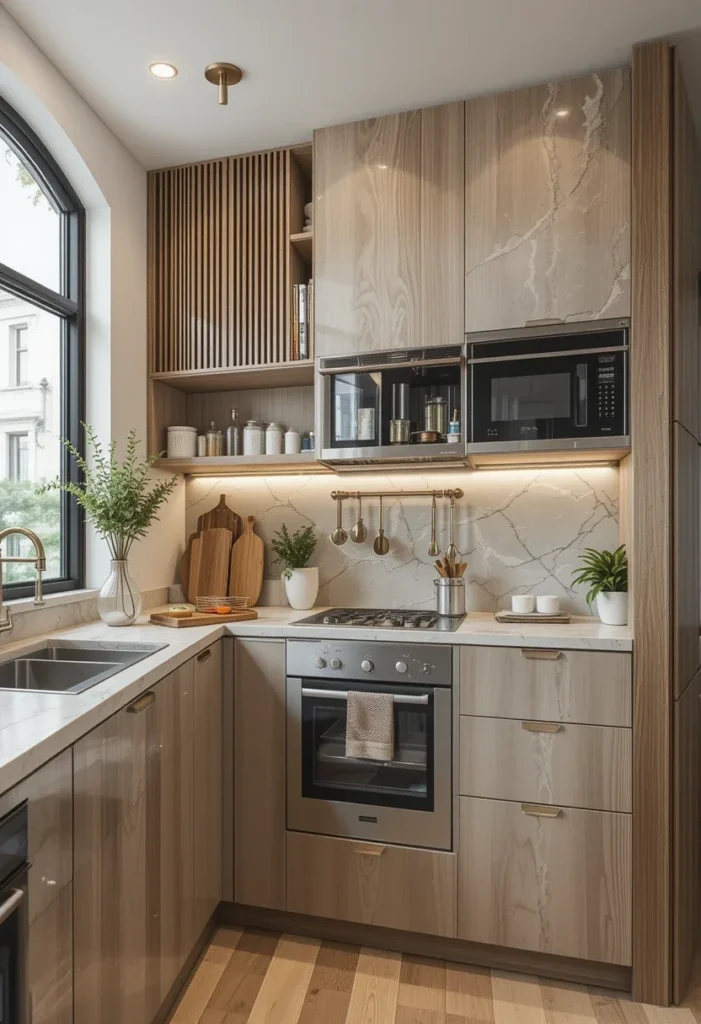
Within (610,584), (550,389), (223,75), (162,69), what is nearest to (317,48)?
(223,75)

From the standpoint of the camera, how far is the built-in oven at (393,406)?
2.34 m

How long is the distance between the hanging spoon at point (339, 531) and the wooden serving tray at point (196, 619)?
1.63ft

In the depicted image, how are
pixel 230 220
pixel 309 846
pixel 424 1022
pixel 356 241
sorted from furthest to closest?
pixel 230 220 < pixel 356 241 < pixel 309 846 < pixel 424 1022

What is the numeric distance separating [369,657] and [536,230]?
1.50 meters

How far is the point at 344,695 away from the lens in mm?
Answer: 2178

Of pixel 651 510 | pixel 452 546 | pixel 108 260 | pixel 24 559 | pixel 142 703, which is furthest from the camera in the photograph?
pixel 452 546

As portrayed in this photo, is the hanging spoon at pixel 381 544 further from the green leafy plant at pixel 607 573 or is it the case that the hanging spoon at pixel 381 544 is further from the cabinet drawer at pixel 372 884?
the cabinet drawer at pixel 372 884

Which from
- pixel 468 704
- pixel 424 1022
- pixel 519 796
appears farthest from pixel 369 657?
pixel 424 1022

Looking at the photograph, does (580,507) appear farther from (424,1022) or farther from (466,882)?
(424,1022)

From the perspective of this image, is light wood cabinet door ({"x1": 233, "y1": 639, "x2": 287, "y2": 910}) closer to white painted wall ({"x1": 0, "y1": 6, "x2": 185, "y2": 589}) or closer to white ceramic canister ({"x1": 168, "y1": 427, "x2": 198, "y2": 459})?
white painted wall ({"x1": 0, "y1": 6, "x2": 185, "y2": 589})

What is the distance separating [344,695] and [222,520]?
43.3 inches

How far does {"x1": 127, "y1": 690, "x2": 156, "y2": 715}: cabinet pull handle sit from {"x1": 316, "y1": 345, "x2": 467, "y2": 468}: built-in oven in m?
1.09

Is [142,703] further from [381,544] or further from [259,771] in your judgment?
[381,544]

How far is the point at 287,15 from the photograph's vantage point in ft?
6.38
